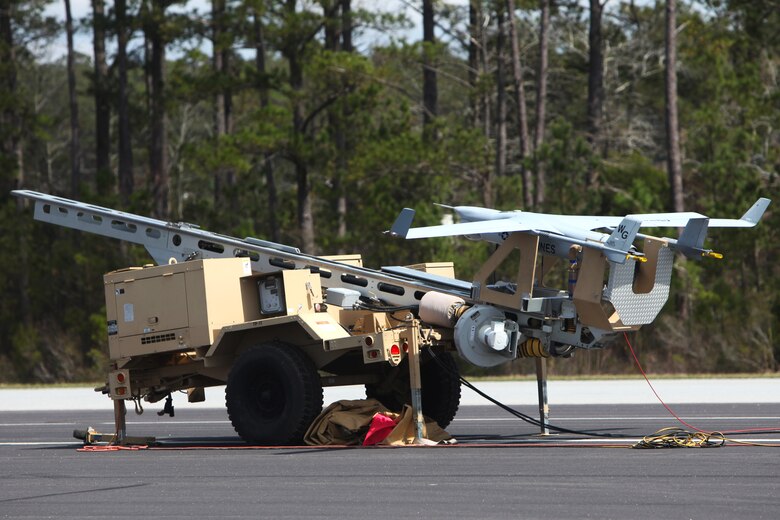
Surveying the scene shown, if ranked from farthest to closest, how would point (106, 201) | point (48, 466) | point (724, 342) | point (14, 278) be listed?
point (14, 278)
point (106, 201)
point (724, 342)
point (48, 466)

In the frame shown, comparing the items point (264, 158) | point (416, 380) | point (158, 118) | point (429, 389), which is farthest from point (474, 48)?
point (416, 380)

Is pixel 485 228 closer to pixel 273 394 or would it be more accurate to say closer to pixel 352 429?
pixel 352 429

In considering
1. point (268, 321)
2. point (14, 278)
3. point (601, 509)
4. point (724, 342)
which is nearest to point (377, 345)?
point (268, 321)

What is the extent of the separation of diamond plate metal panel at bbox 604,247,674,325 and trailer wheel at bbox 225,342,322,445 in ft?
11.4

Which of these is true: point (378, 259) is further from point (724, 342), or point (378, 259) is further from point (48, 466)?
point (48, 466)

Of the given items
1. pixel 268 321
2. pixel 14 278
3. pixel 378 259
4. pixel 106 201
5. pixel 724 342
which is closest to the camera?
pixel 268 321

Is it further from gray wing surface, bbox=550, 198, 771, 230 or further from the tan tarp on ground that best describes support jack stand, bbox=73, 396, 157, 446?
gray wing surface, bbox=550, 198, 771, 230

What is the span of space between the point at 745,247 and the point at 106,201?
1924 cm

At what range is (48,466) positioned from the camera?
1433 cm

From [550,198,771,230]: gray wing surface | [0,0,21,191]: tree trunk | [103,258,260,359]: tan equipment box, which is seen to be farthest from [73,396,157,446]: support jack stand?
[0,0,21,191]: tree trunk

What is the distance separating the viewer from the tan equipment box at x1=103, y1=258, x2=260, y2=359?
15461 mm

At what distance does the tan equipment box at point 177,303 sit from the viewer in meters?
15.5

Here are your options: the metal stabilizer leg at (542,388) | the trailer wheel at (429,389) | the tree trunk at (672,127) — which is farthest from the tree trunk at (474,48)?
the metal stabilizer leg at (542,388)

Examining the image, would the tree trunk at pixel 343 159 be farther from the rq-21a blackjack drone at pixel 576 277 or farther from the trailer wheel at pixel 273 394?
the rq-21a blackjack drone at pixel 576 277
